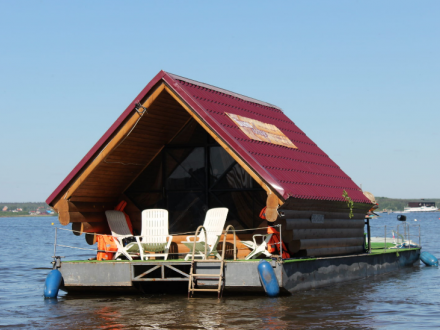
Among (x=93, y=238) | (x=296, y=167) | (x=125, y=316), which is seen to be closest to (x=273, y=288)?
(x=125, y=316)

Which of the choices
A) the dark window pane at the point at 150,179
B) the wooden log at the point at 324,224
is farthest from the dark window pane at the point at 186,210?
the wooden log at the point at 324,224

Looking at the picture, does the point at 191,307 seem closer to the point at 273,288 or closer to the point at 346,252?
the point at 273,288

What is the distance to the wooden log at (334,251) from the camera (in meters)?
15.5

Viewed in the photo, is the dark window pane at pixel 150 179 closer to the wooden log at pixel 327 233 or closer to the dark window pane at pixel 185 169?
the dark window pane at pixel 185 169

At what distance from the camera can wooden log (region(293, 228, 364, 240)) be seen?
14648 mm

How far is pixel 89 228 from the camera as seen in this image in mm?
15984

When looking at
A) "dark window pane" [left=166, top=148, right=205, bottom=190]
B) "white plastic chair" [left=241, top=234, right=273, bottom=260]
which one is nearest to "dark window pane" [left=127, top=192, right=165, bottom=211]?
"dark window pane" [left=166, top=148, right=205, bottom=190]

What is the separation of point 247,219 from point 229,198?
729mm

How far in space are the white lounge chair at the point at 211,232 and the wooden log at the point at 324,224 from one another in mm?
1571

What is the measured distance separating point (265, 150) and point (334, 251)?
11.4ft

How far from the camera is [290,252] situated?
15320 millimetres

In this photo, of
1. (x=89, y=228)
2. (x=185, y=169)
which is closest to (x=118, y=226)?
(x=89, y=228)

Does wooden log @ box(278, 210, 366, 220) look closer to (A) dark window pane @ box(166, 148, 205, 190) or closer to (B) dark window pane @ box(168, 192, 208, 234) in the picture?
(B) dark window pane @ box(168, 192, 208, 234)

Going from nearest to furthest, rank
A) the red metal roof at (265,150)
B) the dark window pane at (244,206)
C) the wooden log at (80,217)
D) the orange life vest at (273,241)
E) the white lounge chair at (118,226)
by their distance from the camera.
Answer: the red metal roof at (265,150) → the orange life vest at (273,241) → the wooden log at (80,217) → the white lounge chair at (118,226) → the dark window pane at (244,206)
